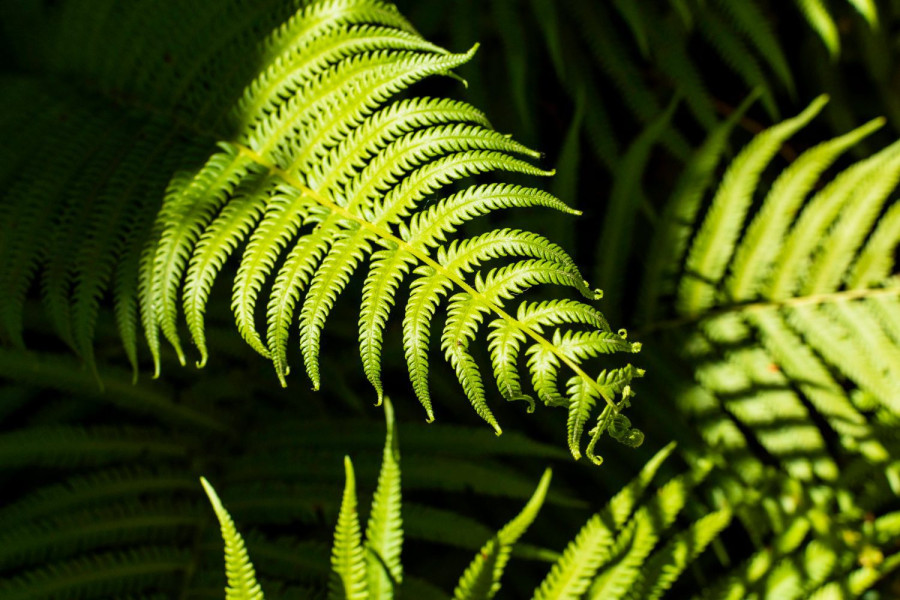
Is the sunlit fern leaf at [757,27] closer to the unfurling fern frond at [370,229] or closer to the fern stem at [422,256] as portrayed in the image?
the unfurling fern frond at [370,229]

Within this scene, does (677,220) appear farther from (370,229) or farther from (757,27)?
(370,229)

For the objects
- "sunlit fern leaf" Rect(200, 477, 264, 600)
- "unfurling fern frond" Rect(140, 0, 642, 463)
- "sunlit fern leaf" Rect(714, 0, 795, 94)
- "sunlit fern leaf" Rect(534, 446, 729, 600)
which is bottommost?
"sunlit fern leaf" Rect(200, 477, 264, 600)

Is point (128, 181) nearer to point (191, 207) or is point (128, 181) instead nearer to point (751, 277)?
point (191, 207)

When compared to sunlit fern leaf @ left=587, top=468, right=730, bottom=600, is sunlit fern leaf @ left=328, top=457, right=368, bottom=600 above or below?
below

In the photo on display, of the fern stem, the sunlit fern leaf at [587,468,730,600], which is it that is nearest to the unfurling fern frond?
the fern stem

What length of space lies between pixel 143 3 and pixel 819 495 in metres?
1.96

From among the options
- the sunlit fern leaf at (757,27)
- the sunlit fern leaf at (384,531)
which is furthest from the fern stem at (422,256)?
the sunlit fern leaf at (757,27)

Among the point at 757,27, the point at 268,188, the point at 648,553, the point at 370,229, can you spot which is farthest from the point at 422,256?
the point at 757,27

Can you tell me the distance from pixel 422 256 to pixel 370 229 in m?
0.12

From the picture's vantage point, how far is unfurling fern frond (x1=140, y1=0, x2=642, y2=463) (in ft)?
3.52

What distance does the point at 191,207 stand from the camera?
1.33m

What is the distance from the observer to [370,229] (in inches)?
47.7

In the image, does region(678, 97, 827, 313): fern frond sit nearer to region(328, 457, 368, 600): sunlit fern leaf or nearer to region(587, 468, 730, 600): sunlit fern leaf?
region(587, 468, 730, 600): sunlit fern leaf

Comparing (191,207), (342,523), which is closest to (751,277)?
(342,523)
